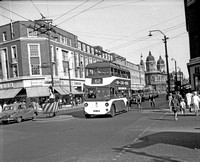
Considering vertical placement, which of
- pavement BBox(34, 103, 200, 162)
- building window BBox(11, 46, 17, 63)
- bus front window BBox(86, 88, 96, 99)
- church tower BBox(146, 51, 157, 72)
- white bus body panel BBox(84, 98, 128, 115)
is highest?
church tower BBox(146, 51, 157, 72)

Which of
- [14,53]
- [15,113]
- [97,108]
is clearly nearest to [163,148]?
[97,108]

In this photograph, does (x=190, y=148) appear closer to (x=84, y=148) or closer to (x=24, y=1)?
(x=84, y=148)

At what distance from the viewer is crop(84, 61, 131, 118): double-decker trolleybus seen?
705 inches

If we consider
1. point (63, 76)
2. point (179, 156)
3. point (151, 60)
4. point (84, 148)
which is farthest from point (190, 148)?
point (151, 60)

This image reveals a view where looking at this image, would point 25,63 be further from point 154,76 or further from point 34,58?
point 154,76

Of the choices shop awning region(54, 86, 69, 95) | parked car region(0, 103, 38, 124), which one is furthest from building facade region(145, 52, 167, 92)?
parked car region(0, 103, 38, 124)

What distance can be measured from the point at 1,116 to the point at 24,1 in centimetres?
1455

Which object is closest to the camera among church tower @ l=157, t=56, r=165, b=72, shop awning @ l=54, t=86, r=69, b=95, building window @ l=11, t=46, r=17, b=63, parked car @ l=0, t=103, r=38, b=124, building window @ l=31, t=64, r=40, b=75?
parked car @ l=0, t=103, r=38, b=124

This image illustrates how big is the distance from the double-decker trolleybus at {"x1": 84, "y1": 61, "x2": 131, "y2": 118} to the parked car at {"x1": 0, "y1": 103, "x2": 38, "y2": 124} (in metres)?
5.43

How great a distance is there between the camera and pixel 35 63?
3866 cm

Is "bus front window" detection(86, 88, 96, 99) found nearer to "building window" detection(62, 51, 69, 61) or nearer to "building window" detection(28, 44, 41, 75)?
"building window" detection(28, 44, 41, 75)

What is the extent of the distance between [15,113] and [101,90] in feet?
23.4

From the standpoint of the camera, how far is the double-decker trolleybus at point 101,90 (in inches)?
705

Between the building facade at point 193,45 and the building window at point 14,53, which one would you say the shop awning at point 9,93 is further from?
the building facade at point 193,45
